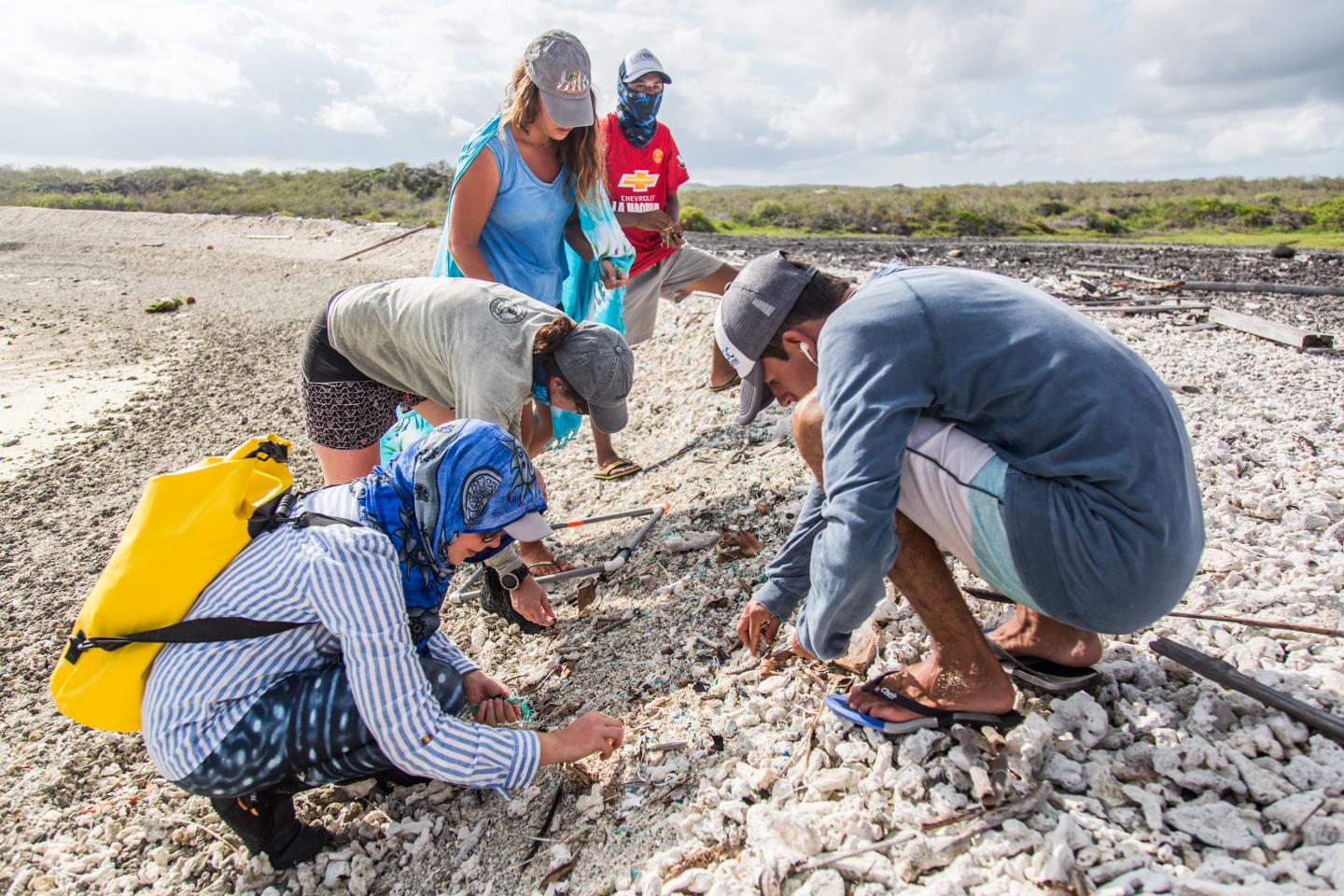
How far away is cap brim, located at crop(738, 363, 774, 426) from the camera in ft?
7.52

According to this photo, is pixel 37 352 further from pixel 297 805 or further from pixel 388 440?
pixel 297 805

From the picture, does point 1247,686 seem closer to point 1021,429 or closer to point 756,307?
point 1021,429

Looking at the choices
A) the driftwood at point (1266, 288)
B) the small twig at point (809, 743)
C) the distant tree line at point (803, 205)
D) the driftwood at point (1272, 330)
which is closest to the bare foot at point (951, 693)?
the small twig at point (809, 743)

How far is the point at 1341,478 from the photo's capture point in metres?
3.35

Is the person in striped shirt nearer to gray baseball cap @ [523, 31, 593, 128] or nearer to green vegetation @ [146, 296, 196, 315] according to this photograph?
gray baseball cap @ [523, 31, 593, 128]

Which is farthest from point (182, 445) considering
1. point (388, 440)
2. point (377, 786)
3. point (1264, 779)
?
point (1264, 779)

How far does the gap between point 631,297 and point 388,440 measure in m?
1.67

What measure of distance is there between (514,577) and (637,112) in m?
2.90

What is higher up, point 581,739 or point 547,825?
point 581,739

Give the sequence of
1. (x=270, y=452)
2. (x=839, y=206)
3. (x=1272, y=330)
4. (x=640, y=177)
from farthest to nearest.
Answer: (x=839, y=206) → (x=1272, y=330) → (x=640, y=177) → (x=270, y=452)

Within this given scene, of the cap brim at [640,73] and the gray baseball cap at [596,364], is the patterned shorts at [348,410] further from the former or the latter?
the cap brim at [640,73]

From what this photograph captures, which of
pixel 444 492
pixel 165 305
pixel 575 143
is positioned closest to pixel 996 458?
pixel 444 492

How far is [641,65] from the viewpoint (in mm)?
4715

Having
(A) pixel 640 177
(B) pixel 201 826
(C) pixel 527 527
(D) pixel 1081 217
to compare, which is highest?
(A) pixel 640 177
